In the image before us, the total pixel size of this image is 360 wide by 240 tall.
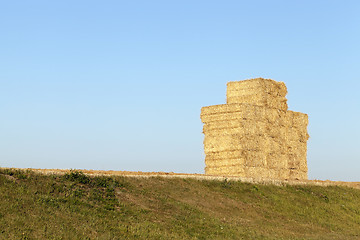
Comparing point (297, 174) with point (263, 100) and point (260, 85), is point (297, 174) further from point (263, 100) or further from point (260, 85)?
point (260, 85)

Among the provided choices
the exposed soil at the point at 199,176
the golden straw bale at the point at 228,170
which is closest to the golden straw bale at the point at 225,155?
the golden straw bale at the point at 228,170

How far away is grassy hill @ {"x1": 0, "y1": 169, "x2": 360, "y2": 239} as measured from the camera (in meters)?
25.3

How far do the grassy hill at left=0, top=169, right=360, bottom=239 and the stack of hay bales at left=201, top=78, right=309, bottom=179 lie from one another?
12.6 feet

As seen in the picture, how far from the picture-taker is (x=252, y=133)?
47250 millimetres

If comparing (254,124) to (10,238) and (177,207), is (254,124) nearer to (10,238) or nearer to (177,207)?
(177,207)

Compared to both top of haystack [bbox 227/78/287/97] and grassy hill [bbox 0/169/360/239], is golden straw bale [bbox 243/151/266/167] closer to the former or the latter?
grassy hill [bbox 0/169/360/239]

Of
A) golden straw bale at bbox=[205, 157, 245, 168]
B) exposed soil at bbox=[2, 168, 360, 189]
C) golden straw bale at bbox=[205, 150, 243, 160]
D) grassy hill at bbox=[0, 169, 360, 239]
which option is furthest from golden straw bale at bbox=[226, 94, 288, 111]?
grassy hill at bbox=[0, 169, 360, 239]

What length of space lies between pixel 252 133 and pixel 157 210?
18.2m

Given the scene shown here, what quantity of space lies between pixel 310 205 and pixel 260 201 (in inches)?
212

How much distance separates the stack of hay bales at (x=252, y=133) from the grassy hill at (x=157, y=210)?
3.84m

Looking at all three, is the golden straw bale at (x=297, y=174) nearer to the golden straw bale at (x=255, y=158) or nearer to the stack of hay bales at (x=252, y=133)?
the stack of hay bales at (x=252, y=133)

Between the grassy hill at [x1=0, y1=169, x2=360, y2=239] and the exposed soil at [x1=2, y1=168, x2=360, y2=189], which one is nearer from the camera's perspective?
the grassy hill at [x1=0, y1=169, x2=360, y2=239]

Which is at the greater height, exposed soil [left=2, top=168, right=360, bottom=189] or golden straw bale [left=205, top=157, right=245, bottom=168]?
golden straw bale [left=205, top=157, right=245, bottom=168]

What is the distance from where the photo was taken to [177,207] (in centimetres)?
3262
